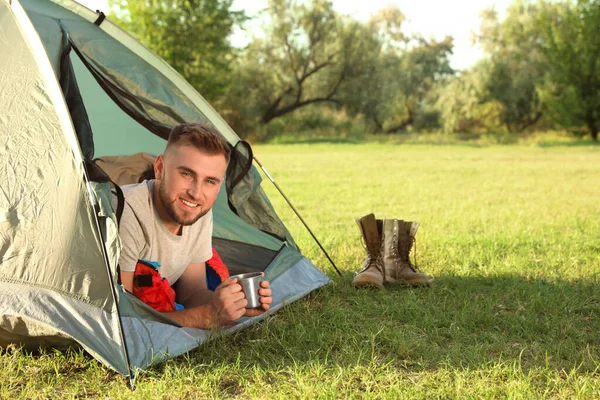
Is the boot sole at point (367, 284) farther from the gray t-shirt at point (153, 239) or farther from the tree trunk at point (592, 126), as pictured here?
the tree trunk at point (592, 126)

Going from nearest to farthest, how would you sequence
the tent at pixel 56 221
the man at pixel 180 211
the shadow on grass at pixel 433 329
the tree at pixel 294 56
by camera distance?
the tent at pixel 56 221
the shadow on grass at pixel 433 329
the man at pixel 180 211
the tree at pixel 294 56

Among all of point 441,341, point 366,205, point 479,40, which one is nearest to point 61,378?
point 441,341

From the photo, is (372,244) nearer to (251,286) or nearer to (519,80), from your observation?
(251,286)

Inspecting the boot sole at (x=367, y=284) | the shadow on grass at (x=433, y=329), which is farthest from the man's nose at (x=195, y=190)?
the boot sole at (x=367, y=284)

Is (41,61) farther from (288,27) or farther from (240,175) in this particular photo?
(288,27)

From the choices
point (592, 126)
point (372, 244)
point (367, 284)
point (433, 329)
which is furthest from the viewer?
point (592, 126)

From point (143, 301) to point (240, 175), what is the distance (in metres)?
0.98

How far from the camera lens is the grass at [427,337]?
2.44m

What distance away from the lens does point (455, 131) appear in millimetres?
26562

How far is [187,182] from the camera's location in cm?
292

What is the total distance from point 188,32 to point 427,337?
2109 centimetres

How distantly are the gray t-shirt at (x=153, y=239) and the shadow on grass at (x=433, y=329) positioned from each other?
Answer: 48cm

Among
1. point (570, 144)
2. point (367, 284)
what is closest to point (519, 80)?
point (570, 144)

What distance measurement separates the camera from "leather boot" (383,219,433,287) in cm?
399
